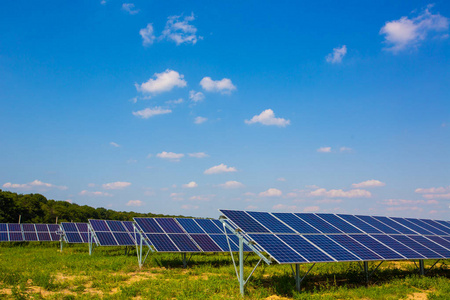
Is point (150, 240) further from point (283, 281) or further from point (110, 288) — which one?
point (283, 281)

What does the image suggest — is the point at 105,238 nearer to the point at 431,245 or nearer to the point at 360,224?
the point at 360,224

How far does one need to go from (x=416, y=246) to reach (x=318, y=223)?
649cm

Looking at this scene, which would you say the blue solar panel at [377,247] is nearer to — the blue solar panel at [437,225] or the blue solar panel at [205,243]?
the blue solar panel at [205,243]

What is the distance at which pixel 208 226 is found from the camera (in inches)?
1265

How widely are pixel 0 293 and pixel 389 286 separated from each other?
20948 mm

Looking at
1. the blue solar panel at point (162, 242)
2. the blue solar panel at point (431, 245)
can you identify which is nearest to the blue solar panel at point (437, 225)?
the blue solar panel at point (431, 245)

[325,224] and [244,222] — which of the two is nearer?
[244,222]

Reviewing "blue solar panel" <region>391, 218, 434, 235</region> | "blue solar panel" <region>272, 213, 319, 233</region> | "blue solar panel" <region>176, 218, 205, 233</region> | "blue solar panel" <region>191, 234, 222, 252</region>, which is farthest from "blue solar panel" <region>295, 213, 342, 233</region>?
"blue solar panel" <region>176, 218, 205, 233</region>

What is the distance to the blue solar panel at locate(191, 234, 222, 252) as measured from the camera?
26288 mm

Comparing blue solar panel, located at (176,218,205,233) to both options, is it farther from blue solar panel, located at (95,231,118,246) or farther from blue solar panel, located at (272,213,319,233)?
blue solar panel, located at (272,213,319,233)

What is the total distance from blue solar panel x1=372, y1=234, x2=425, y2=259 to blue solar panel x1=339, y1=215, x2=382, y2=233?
938mm

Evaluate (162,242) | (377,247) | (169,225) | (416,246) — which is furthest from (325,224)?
(169,225)

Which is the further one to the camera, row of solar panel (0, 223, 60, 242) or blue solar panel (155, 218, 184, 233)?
row of solar panel (0, 223, 60, 242)

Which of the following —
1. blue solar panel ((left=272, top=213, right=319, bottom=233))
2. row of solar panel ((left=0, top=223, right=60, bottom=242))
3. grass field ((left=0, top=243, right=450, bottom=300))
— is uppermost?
blue solar panel ((left=272, top=213, right=319, bottom=233))
